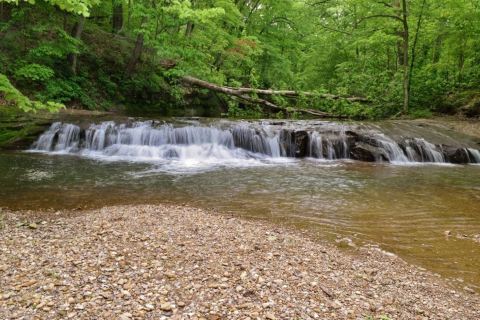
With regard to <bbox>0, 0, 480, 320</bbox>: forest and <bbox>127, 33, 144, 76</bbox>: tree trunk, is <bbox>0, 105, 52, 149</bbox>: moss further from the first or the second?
<bbox>127, 33, 144, 76</bbox>: tree trunk

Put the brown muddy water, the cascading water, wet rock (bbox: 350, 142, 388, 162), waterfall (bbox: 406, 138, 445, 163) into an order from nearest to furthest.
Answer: the brown muddy water < the cascading water < wet rock (bbox: 350, 142, 388, 162) < waterfall (bbox: 406, 138, 445, 163)

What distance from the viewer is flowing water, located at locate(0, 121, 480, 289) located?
5.67 m

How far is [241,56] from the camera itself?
18641 millimetres

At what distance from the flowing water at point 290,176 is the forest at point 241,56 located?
13.3 feet

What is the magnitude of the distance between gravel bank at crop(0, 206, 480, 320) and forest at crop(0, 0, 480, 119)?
10.6 metres

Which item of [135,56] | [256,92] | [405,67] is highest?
[405,67]

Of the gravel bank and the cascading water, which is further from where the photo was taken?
the cascading water

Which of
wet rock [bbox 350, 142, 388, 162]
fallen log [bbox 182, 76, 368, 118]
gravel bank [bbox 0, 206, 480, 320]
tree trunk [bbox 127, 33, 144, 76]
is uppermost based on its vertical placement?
tree trunk [bbox 127, 33, 144, 76]

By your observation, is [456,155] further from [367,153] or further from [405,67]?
[405,67]

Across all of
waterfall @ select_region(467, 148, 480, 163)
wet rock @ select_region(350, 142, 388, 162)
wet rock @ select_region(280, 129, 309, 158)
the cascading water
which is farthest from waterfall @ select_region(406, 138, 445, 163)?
wet rock @ select_region(280, 129, 309, 158)

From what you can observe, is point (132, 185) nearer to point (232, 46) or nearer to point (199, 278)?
point (199, 278)

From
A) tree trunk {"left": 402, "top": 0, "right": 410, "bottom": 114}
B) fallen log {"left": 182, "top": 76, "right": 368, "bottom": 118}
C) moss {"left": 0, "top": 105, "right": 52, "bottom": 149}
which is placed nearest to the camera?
moss {"left": 0, "top": 105, "right": 52, "bottom": 149}

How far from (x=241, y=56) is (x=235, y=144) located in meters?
7.14

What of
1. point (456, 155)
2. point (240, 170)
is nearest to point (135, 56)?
point (240, 170)
